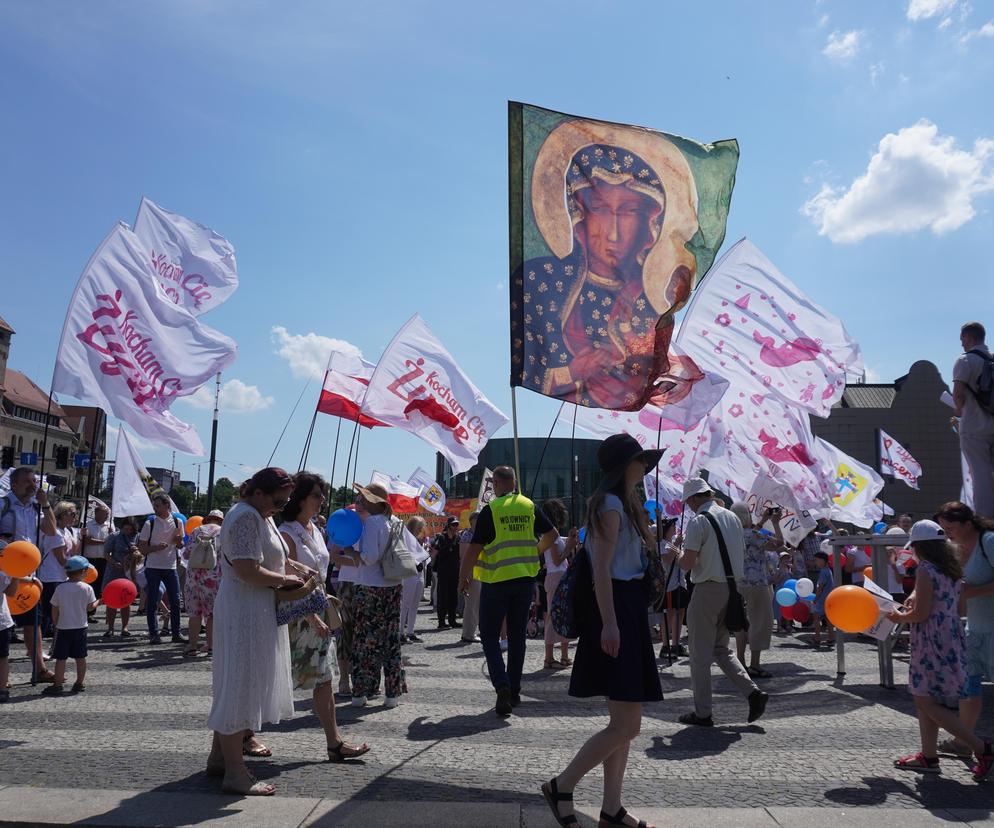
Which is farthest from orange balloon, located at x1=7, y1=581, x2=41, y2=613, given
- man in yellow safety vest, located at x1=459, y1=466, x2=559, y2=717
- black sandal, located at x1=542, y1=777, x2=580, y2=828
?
black sandal, located at x1=542, y1=777, x2=580, y2=828

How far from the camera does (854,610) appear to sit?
5.92 metres

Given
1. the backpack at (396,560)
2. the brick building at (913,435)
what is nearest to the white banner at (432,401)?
the backpack at (396,560)

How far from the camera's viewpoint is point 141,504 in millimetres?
12695

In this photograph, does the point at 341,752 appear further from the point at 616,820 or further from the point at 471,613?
the point at 471,613

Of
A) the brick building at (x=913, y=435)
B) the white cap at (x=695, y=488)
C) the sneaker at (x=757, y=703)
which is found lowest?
the sneaker at (x=757, y=703)

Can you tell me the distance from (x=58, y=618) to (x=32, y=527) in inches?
46.2

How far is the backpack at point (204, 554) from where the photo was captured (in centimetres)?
1058

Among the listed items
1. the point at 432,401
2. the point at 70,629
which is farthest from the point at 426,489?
the point at 70,629

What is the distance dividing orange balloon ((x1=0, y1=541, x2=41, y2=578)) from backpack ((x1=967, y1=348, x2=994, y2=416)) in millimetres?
8379

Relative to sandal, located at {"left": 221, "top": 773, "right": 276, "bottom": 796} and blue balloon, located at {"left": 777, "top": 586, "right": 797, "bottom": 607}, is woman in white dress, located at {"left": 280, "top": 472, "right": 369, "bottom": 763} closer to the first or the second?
sandal, located at {"left": 221, "top": 773, "right": 276, "bottom": 796}

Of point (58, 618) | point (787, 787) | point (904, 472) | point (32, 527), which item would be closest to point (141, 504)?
point (32, 527)

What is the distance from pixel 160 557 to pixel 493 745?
7.20 metres

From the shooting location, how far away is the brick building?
182 feet

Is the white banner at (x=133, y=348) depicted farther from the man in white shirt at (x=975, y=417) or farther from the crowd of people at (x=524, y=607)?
the man in white shirt at (x=975, y=417)
